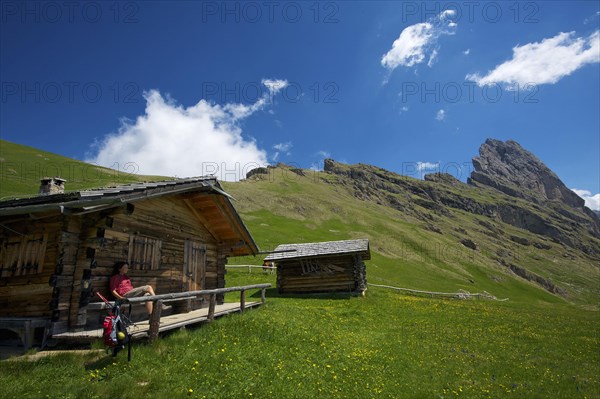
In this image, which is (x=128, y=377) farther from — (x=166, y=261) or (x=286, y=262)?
(x=286, y=262)

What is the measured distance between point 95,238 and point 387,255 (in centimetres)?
6675

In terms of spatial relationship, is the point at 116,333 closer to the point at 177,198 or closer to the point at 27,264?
the point at 27,264

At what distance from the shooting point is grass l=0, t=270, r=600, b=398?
786cm

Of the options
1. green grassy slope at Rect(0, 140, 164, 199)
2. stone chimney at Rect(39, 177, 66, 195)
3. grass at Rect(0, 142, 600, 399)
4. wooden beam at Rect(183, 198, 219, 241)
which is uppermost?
green grassy slope at Rect(0, 140, 164, 199)

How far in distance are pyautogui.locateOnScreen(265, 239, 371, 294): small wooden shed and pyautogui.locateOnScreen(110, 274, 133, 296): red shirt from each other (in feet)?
59.7

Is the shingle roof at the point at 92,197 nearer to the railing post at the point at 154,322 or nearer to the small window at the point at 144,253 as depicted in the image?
A: the small window at the point at 144,253

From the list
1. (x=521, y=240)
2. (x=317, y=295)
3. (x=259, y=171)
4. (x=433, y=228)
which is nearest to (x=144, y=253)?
(x=317, y=295)

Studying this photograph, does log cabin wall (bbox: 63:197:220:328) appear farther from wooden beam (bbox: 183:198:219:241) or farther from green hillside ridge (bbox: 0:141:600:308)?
green hillside ridge (bbox: 0:141:600:308)

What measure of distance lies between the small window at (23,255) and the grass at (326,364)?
3.42 meters

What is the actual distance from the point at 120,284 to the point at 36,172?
82.2 m

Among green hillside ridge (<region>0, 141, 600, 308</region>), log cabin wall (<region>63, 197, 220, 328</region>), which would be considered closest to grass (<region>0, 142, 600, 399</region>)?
log cabin wall (<region>63, 197, 220, 328</region>)

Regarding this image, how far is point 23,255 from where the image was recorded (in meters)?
11.0

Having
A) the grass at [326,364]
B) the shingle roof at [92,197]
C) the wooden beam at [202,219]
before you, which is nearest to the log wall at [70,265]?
the shingle roof at [92,197]

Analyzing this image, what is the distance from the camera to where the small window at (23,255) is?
10.7m
